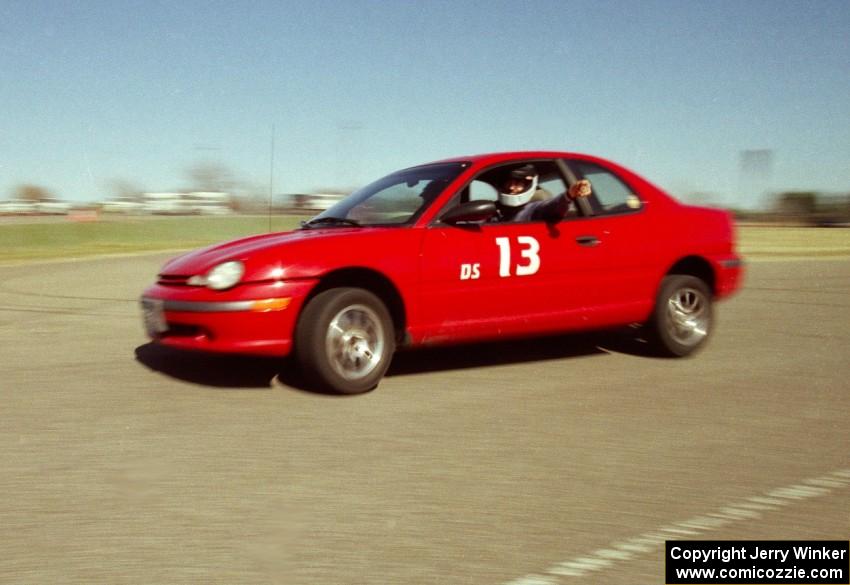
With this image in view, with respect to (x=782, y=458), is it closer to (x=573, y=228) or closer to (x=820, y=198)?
(x=573, y=228)

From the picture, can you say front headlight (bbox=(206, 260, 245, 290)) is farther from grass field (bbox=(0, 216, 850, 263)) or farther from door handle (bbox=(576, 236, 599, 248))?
grass field (bbox=(0, 216, 850, 263))

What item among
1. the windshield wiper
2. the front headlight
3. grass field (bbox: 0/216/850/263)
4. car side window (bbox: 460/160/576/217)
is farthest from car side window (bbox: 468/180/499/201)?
grass field (bbox: 0/216/850/263)

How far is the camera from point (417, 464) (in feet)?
13.6

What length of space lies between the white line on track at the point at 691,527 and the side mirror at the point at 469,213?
2.81m

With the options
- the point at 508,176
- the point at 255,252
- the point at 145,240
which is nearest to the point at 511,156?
the point at 508,176

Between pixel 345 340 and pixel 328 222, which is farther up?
pixel 328 222

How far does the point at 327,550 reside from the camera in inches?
120

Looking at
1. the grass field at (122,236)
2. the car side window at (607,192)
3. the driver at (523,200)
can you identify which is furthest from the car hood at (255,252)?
the grass field at (122,236)

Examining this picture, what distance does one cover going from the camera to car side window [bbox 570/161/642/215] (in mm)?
6770

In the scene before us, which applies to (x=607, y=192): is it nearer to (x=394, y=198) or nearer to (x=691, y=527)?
(x=394, y=198)

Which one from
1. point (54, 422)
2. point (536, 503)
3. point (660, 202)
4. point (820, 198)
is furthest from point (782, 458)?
point (820, 198)

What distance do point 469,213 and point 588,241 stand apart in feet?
3.67

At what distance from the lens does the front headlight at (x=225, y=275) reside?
539 centimetres

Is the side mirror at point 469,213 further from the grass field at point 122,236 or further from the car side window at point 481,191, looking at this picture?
the grass field at point 122,236
